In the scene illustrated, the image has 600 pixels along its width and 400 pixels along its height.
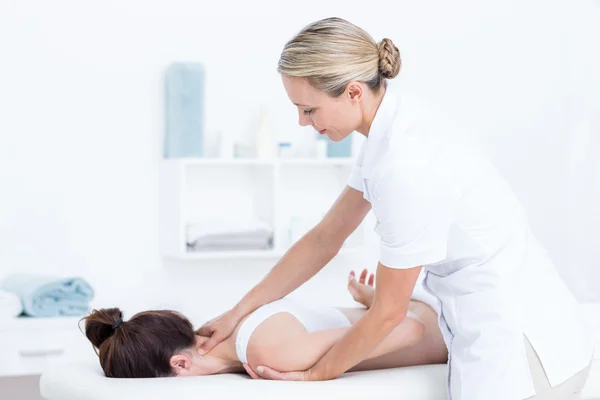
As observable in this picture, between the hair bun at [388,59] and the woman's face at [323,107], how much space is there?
3.3 inches

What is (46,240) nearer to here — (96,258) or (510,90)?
(96,258)

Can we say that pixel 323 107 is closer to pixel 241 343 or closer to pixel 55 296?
pixel 241 343

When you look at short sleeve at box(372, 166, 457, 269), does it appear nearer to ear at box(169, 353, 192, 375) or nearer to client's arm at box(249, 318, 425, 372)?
client's arm at box(249, 318, 425, 372)

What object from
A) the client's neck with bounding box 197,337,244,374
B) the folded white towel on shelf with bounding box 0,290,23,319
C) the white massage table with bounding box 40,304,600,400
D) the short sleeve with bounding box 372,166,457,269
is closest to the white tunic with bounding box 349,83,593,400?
the short sleeve with bounding box 372,166,457,269

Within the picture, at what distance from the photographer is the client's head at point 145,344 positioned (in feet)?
5.83

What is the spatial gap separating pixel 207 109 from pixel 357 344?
184cm

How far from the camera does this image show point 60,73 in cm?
311

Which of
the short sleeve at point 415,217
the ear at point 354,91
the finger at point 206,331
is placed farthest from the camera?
the finger at point 206,331

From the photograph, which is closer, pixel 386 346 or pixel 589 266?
pixel 386 346

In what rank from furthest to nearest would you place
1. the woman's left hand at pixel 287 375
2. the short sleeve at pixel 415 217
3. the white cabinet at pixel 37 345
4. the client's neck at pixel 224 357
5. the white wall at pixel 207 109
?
the white wall at pixel 207 109 → the white cabinet at pixel 37 345 → the client's neck at pixel 224 357 → the woman's left hand at pixel 287 375 → the short sleeve at pixel 415 217

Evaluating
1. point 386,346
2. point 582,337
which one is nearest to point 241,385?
point 386,346

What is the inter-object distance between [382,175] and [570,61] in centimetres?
243

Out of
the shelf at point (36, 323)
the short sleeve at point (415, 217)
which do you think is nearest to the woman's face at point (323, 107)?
the short sleeve at point (415, 217)

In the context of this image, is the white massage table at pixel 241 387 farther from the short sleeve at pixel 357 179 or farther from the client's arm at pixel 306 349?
the short sleeve at pixel 357 179
